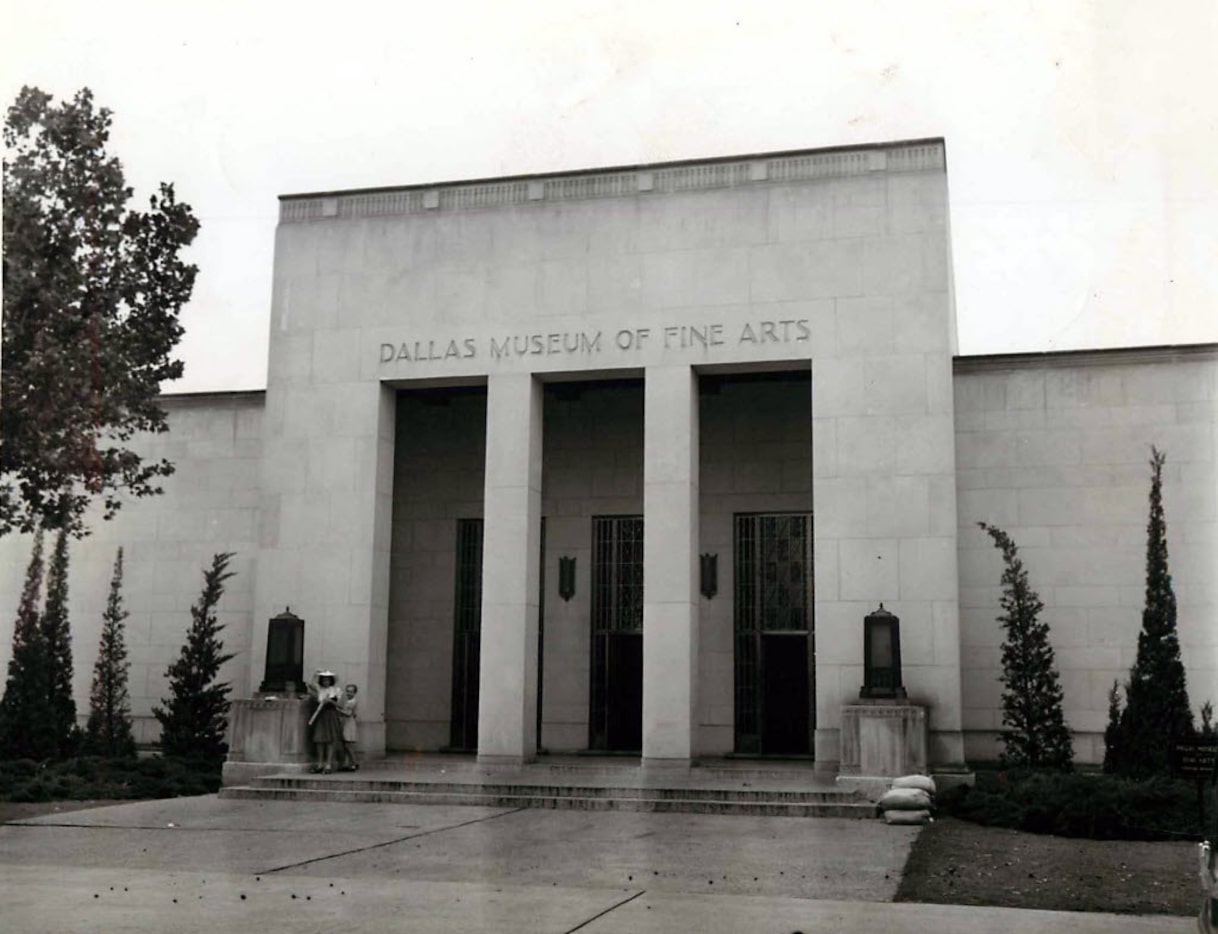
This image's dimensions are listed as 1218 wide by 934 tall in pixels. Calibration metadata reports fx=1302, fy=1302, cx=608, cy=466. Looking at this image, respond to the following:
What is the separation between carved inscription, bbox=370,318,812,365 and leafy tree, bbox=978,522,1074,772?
484 centimetres

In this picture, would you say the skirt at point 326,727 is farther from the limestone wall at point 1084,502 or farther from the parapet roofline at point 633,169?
Answer: the limestone wall at point 1084,502

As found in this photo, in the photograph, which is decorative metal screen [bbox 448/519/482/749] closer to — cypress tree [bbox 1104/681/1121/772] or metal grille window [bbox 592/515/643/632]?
metal grille window [bbox 592/515/643/632]

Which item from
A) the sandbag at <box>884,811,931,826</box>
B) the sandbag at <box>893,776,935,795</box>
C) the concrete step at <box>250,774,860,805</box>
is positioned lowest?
the sandbag at <box>884,811,931,826</box>

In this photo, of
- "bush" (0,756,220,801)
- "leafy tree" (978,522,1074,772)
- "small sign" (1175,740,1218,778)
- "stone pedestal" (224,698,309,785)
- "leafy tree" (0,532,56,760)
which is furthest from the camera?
"leafy tree" (0,532,56,760)

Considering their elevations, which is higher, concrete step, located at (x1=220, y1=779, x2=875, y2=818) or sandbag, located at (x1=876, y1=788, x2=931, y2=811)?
sandbag, located at (x1=876, y1=788, x2=931, y2=811)

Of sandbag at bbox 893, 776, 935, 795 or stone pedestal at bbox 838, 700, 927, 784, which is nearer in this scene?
sandbag at bbox 893, 776, 935, 795

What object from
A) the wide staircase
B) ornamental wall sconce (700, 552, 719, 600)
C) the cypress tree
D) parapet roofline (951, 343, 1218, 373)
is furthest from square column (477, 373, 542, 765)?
the cypress tree

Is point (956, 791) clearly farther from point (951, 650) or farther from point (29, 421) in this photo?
point (29, 421)

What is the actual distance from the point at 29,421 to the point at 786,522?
43.3 feet

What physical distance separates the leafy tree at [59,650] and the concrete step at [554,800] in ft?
19.5

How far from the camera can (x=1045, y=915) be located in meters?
9.58

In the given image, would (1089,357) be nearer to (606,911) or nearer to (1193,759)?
(1193,759)

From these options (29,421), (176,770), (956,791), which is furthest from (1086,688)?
(29,421)

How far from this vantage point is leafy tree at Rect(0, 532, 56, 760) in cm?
2158
